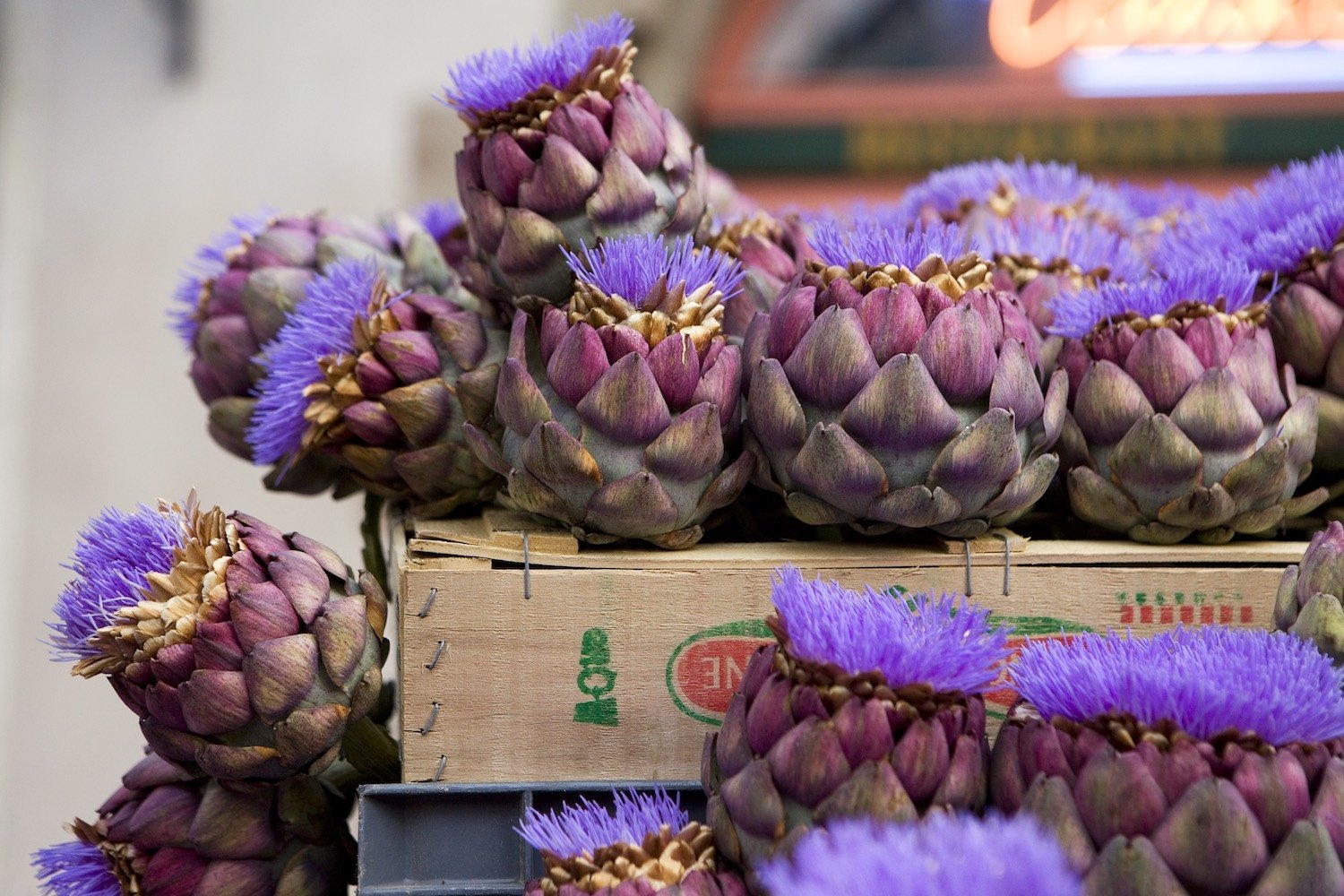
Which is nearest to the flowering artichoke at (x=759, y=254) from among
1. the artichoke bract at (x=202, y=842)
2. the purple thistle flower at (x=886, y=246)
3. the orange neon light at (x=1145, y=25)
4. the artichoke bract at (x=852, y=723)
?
the purple thistle flower at (x=886, y=246)

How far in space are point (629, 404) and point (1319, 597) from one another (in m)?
0.33

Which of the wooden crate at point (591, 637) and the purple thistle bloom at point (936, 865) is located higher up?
the wooden crate at point (591, 637)

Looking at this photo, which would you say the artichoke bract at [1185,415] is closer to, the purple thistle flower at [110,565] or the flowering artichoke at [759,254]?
the flowering artichoke at [759,254]

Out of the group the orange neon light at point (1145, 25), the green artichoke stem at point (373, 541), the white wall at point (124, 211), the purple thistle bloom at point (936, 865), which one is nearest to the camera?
the purple thistle bloom at point (936, 865)

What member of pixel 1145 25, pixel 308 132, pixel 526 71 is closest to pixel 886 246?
pixel 526 71

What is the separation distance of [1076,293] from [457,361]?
362mm

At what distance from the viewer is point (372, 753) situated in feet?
2.52

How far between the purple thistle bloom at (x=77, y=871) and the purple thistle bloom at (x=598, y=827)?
11.0 inches

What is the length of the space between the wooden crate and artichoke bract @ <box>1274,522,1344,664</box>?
118 millimetres

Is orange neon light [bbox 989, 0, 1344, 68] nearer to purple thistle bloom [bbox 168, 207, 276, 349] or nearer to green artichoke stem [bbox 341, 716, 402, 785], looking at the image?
purple thistle bloom [bbox 168, 207, 276, 349]

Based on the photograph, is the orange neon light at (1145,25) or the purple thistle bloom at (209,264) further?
the orange neon light at (1145,25)

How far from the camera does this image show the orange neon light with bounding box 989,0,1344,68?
2.95m

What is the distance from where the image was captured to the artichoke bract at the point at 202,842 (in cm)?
73

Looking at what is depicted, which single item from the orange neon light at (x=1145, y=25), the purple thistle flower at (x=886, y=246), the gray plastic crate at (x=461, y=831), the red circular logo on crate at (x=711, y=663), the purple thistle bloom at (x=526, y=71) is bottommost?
the gray plastic crate at (x=461, y=831)
